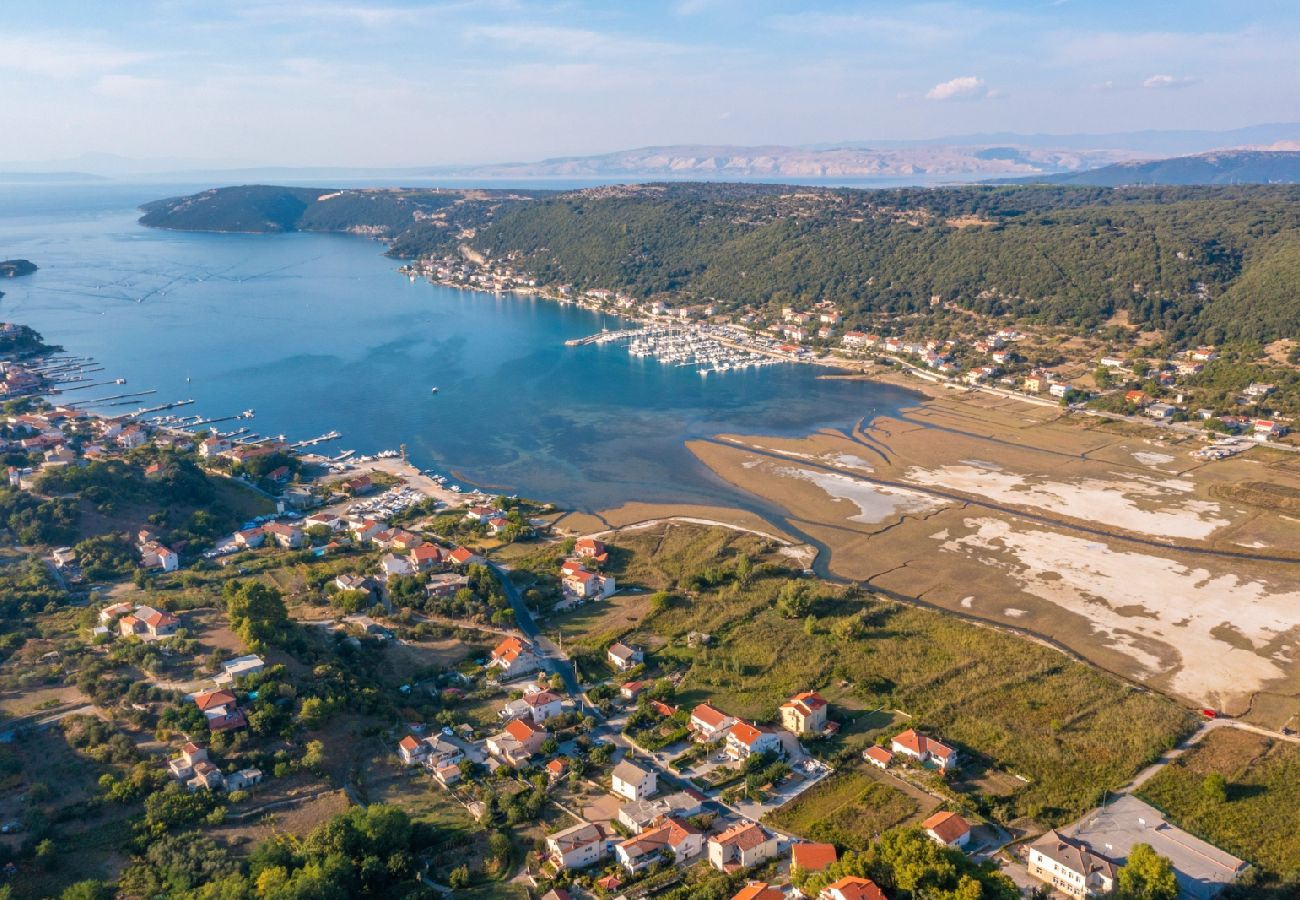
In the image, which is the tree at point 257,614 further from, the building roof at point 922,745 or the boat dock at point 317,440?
the boat dock at point 317,440

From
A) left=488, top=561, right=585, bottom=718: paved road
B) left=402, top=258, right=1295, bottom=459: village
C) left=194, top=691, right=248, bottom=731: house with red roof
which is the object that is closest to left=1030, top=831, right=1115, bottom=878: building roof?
left=488, top=561, right=585, bottom=718: paved road

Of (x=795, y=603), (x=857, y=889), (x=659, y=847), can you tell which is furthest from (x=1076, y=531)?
(x=659, y=847)

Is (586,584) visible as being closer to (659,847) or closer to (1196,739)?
(659,847)

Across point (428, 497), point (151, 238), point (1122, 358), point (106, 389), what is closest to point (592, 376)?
point (428, 497)

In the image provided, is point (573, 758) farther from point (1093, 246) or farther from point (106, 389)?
point (1093, 246)

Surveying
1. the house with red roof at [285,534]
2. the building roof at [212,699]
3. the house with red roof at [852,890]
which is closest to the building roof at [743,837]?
the house with red roof at [852,890]

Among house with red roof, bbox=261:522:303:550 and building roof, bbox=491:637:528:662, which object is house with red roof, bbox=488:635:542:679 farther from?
house with red roof, bbox=261:522:303:550
